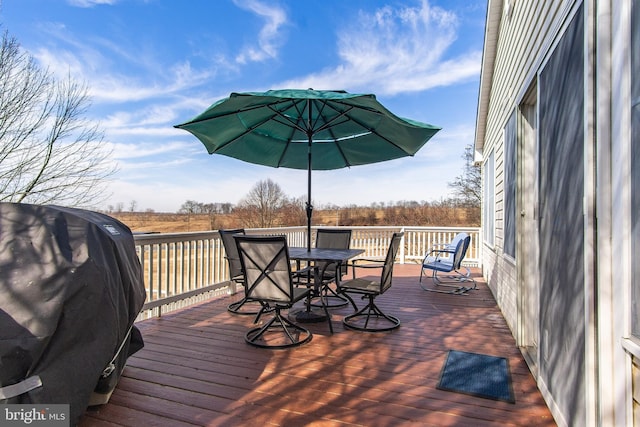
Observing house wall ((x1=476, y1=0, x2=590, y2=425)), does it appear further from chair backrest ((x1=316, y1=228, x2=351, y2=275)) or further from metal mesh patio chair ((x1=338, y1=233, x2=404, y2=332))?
chair backrest ((x1=316, y1=228, x2=351, y2=275))

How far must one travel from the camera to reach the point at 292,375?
8.89 ft

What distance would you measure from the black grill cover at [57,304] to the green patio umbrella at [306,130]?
67.3 inches

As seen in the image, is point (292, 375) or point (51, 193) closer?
point (292, 375)

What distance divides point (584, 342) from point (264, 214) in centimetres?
1841

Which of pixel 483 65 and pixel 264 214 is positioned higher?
pixel 483 65

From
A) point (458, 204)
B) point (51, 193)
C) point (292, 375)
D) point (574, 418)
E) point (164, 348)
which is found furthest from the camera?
point (458, 204)

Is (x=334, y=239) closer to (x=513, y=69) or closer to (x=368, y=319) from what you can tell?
(x=368, y=319)

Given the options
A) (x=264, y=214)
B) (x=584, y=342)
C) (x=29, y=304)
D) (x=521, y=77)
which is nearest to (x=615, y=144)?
(x=584, y=342)

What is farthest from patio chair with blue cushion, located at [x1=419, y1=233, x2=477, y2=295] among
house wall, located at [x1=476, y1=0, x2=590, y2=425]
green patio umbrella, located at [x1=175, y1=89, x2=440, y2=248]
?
green patio umbrella, located at [x1=175, y1=89, x2=440, y2=248]

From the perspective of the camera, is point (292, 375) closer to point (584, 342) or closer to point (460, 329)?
point (584, 342)

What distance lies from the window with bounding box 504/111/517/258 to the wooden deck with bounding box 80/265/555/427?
0.95 m

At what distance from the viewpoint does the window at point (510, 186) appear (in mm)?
3664

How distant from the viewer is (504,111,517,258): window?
366 centimetres

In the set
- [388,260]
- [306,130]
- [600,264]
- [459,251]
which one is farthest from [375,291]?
[459,251]
